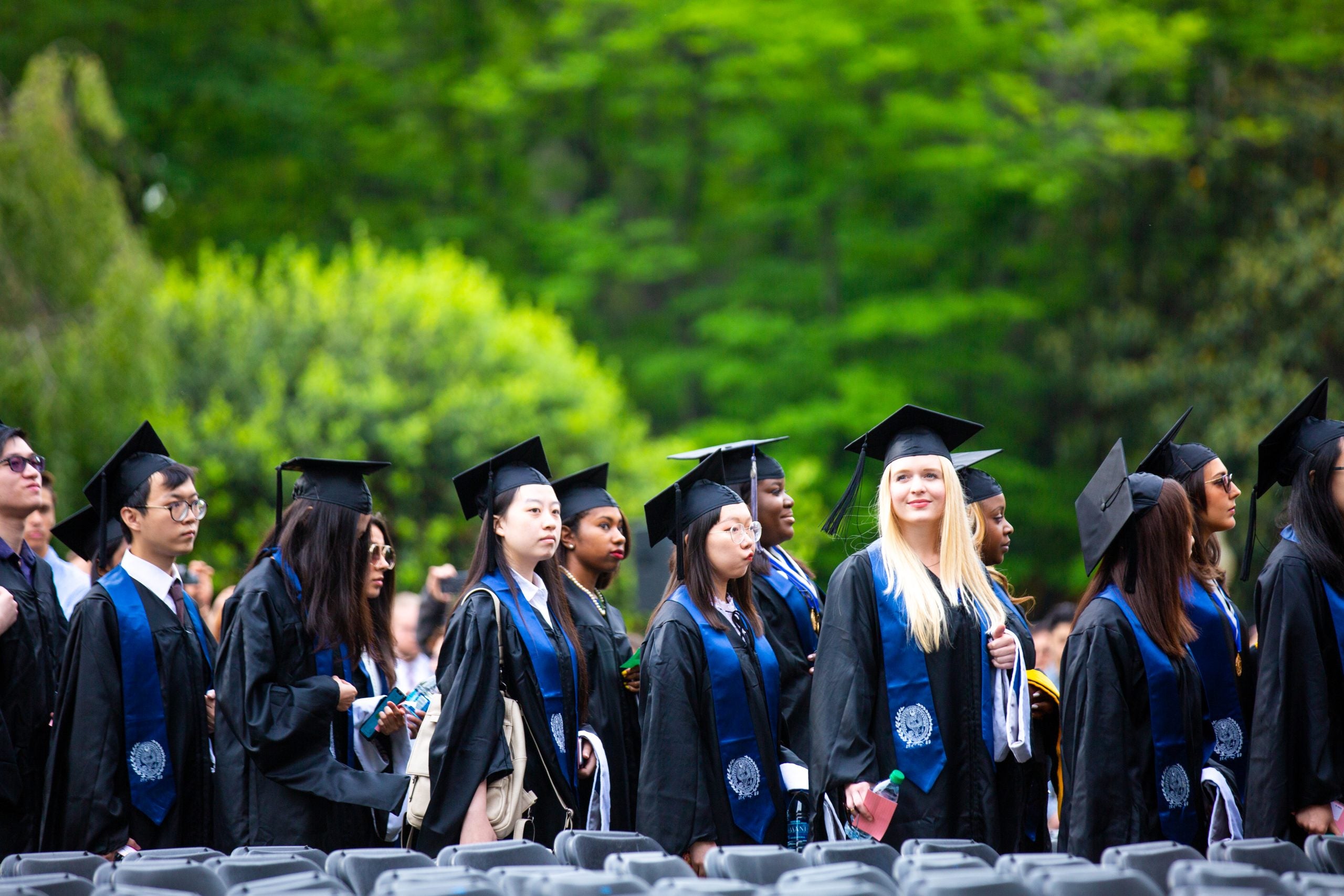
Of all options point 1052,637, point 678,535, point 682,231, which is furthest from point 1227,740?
point 682,231

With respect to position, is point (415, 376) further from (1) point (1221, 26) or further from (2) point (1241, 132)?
(1) point (1221, 26)

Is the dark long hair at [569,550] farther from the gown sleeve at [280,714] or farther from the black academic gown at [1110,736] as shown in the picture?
the black academic gown at [1110,736]

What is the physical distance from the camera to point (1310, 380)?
47.5 feet

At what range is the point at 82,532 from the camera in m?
5.60

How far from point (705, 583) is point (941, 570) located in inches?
37.1

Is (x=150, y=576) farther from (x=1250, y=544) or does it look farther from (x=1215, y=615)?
(x=1250, y=544)

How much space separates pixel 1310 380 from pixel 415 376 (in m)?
9.18

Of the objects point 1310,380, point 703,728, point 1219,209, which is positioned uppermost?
point 1219,209

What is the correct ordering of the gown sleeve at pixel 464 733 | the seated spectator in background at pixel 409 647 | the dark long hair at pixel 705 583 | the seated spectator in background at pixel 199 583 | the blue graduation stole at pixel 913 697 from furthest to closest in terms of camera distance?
1. the seated spectator in background at pixel 409 647
2. the seated spectator in background at pixel 199 583
3. the dark long hair at pixel 705 583
4. the gown sleeve at pixel 464 733
5. the blue graduation stole at pixel 913 697

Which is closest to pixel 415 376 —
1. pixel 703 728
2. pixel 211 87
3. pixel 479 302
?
pixel 479 302

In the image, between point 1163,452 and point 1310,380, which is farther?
point 1310,380

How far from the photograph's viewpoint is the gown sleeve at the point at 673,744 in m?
4.88

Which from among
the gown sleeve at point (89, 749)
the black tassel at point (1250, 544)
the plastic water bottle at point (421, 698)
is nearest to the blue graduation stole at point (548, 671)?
the plastic water bottle at point (421, 698)

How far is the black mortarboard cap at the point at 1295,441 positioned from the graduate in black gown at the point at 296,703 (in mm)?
3310
